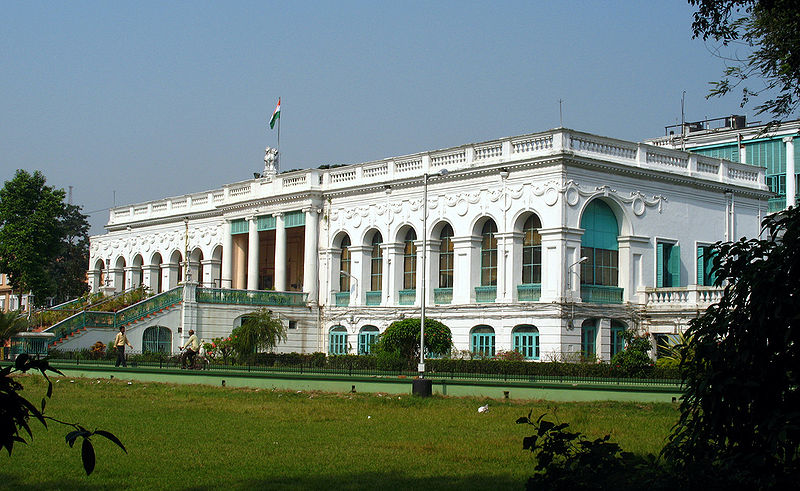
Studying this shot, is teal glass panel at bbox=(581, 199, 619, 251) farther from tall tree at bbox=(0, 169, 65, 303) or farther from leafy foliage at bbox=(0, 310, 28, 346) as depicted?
tall tree at bbox=(0, 169, 65, 303)

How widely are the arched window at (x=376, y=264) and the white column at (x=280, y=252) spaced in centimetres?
532

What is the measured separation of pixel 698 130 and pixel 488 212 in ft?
69.8

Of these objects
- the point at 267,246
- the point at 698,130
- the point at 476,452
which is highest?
the point at 698,130

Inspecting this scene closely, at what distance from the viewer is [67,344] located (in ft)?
142

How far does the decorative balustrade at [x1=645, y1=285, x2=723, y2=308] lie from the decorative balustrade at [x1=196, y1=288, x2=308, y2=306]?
1733cm

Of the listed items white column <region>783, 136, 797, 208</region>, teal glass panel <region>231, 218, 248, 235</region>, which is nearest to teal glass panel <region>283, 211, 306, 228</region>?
teal glass panel <region>231, 218, 248, 235</region>

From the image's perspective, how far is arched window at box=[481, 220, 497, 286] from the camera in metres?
41.9

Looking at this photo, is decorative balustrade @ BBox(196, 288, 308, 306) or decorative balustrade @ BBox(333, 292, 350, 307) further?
decorative balustrade @ BBox(333, 292, 350, 307)

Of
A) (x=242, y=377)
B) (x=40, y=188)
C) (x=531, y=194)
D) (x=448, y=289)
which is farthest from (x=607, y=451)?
(x=40, y=188)

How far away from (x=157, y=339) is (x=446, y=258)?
14.1 metres

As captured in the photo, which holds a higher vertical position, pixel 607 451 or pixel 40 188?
pixel 40 188

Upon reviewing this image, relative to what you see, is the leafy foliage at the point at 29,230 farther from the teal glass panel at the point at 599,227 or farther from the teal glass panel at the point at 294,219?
the teal glass panel at the point at 599,227

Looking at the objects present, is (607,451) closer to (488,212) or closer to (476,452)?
(476,452)

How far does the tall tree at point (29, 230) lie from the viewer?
58312 millimetres
